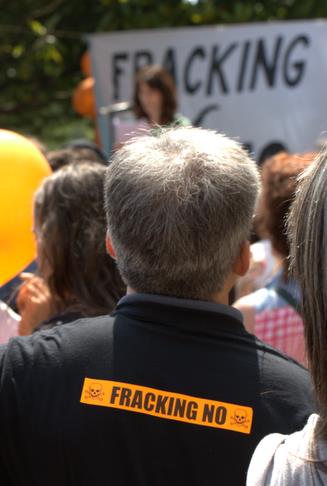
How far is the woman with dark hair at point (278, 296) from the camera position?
2.42m

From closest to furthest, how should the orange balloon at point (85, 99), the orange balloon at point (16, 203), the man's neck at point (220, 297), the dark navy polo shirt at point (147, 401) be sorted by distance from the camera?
1. the dark navy polo shirt at point (147, 401)
2. the man's neck at point (220, 297)
3. the orange balloon at point (16, 203)
4. the orange balloon at point (85, 99)

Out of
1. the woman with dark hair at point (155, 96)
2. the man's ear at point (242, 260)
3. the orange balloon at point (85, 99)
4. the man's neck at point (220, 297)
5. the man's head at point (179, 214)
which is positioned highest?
the man's head at point (179, 214)

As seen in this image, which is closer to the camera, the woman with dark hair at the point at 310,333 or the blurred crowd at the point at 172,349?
the woman with dark hair at the point at 310,333

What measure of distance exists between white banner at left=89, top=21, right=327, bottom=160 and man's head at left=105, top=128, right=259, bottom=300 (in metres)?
4.09

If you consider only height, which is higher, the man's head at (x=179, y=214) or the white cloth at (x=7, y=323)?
the man's head at (x=179, y=214)

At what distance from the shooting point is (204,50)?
5.69 metres

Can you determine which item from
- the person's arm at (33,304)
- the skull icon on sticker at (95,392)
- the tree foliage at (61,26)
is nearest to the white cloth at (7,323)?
the person's arm at (33,304)

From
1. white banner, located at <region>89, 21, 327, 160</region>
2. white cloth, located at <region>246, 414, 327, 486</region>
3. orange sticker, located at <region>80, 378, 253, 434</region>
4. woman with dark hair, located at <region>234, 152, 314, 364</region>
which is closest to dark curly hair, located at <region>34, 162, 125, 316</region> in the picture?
woman with dark hair, located at <region>234, 152, 314, 364</region>

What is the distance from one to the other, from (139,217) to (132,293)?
14 cm

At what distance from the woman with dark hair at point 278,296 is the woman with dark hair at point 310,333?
4.17 feet

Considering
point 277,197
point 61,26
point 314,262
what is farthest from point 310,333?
point 61,26

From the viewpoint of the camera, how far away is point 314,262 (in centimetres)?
102

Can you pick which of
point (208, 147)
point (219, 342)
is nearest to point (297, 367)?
point (219, 342)

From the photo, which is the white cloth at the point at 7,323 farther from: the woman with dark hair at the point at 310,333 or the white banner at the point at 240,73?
the white banner at the point at 240,73
